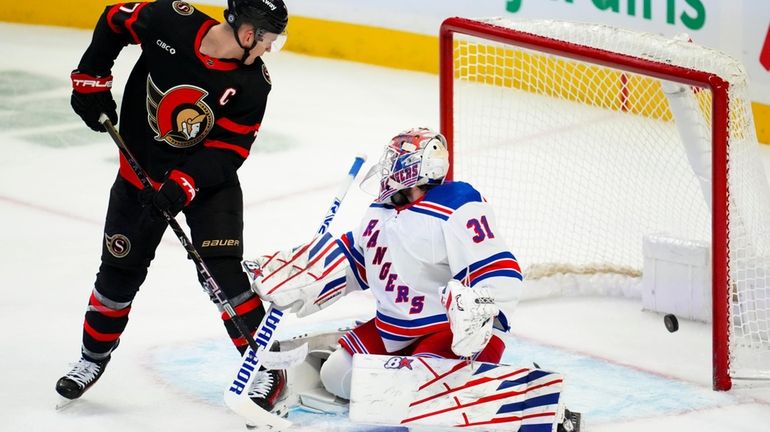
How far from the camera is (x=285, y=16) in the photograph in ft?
11.6

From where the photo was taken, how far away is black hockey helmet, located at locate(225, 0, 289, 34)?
3455 millimetres

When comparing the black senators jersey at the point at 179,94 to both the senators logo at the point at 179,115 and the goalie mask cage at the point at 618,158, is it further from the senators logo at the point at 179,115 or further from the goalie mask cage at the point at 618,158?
the goalie mask cage at the point at 618,158

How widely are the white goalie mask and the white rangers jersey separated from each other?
0.05 meters

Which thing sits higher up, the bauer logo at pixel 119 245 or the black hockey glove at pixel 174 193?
the black hockey glove at pixel 174 193

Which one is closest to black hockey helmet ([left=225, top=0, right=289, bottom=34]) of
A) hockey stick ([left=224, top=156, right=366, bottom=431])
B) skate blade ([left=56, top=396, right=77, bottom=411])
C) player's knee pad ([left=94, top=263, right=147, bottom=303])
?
hockey stick ([left=224, top=156, right=366, bottom=431])

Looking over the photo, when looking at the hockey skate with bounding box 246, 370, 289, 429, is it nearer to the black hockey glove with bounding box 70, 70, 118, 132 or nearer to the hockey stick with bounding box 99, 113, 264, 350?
the hockey stick with bounding box 99, 113, 264, 350

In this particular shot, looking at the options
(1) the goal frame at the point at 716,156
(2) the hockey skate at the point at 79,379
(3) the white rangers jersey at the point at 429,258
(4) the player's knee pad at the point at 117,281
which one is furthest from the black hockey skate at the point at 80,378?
(1) the goal frame at the point at 716,156

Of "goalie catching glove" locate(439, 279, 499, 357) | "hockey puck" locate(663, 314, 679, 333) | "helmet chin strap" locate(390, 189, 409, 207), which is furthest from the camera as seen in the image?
"hockey puck" locate(663, 314, 679, 333)

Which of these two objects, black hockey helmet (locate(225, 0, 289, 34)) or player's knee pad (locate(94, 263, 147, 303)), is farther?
player's knee pad (locate(94, 263, 147, 303))

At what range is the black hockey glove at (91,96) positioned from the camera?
366cm

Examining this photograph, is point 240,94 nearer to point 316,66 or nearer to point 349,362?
point 349,362

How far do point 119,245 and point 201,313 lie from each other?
936 millimetres

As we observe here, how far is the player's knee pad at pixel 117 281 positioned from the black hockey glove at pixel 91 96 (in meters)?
0.37

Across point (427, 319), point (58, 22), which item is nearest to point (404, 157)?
point (427, 319)
